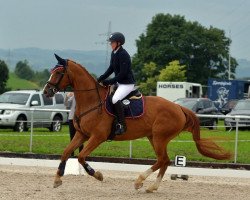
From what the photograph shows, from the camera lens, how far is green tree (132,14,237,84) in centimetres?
10162

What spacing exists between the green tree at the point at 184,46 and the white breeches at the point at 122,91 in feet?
286

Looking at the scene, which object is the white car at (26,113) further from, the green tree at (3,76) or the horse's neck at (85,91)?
the green tree at (3,76)

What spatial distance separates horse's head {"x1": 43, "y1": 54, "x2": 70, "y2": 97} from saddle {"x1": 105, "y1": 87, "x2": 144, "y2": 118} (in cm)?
81

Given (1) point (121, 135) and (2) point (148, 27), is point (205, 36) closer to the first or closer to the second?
(2) point (148, 27)

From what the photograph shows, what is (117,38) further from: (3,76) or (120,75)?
(3,76)

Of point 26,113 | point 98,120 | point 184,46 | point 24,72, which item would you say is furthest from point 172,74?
point 98,120

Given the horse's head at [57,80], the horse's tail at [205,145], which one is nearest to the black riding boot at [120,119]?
the horse's head at [57,80]

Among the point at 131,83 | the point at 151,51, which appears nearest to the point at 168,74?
the point at 151,51

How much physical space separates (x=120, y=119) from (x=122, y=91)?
520mm

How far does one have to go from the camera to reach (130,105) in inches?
503

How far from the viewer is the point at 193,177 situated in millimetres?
15852

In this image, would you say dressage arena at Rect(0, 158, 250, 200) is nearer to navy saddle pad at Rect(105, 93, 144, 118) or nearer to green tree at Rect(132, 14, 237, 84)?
navy saddle pad at Rect(105, 93, 144, 118)

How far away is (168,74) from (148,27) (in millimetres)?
20105

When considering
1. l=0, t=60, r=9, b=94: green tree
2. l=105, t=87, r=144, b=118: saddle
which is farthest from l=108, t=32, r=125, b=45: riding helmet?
l=0, t=60, r=9, b=94: green tree
